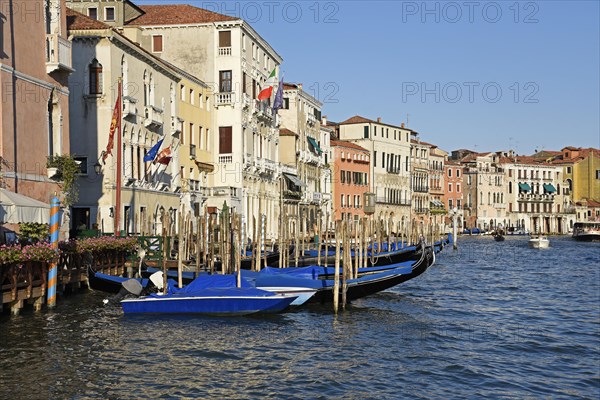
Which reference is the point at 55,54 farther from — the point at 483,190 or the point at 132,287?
the point at 483,190

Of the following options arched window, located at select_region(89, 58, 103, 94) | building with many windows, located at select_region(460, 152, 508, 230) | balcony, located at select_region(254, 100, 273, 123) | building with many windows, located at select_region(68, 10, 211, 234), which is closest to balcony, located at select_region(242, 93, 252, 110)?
balcony, located at select_region(254, 100, 273, 123)

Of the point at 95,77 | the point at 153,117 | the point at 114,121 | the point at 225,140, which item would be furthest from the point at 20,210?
the point at 225,140

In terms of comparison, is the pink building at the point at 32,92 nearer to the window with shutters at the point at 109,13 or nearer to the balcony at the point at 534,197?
the window with shutters at the point at 109,13

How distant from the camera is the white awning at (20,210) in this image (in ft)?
43.1

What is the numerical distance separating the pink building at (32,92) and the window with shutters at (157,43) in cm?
1474

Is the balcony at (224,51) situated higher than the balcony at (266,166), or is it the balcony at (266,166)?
the balcony at (224,51)

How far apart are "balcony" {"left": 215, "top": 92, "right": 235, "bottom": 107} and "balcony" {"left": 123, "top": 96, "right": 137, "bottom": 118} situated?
9.87 meters

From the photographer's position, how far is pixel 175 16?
33.5 metres

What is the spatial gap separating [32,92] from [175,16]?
17660mm

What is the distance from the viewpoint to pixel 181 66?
33500 mm

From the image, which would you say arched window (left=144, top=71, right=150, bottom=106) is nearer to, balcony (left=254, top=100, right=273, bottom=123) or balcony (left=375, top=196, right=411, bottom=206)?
balcony (left=254, top=100, right=273, bottom=123)

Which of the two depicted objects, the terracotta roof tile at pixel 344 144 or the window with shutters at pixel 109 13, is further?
the terracotta roof tile at pixel 344 144

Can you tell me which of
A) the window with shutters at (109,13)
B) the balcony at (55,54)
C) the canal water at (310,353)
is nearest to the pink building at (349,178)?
the window with shutters at (109,13)

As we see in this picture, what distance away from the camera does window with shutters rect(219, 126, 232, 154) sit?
110 feet
